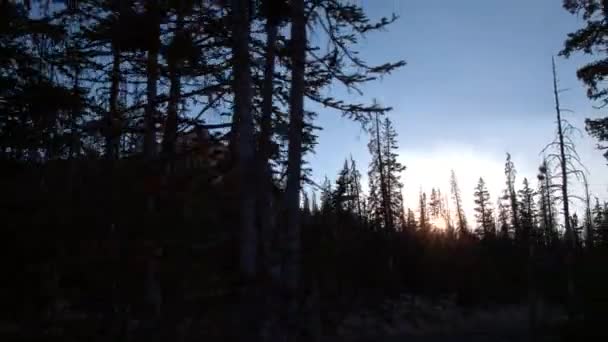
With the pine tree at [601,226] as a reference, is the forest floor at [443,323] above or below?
below

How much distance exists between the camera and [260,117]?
1255cm

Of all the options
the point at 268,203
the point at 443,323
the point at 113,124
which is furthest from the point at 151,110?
the point at 443,323

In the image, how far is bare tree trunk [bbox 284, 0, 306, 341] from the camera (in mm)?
10234

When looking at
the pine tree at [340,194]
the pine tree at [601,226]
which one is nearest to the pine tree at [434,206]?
the pine tree at [601,226]

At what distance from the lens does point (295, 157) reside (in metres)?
10.8

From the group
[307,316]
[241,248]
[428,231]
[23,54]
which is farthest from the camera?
[428,231]

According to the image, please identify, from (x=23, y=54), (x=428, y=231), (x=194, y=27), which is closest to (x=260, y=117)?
(x=194, y=27)

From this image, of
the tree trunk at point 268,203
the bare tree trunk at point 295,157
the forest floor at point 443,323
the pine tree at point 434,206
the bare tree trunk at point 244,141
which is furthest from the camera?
the pine tree at point 434,206

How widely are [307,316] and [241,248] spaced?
7.50 feet

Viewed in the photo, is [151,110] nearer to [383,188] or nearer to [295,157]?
[295,157]

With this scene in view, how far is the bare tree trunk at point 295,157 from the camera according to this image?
10234mm

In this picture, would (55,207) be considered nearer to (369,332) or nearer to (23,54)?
(23,54)

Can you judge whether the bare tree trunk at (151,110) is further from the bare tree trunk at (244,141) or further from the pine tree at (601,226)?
the pine tree at (601,226)

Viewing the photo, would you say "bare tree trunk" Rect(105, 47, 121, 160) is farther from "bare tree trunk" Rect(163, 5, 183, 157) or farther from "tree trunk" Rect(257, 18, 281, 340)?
"tree trunk" Rect(257, 18, 281, 340)
